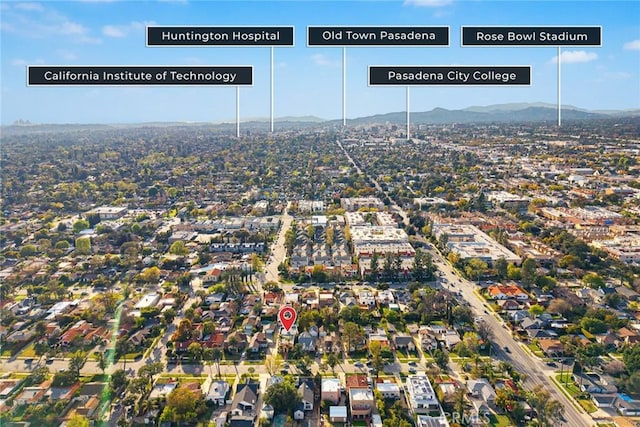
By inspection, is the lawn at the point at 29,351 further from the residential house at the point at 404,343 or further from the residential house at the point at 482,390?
the residential house at the point at 482,390

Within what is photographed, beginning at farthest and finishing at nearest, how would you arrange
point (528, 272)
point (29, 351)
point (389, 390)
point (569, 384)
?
point (528, 272) < point (29, 351) < point (569, 384) < point (389, 390)

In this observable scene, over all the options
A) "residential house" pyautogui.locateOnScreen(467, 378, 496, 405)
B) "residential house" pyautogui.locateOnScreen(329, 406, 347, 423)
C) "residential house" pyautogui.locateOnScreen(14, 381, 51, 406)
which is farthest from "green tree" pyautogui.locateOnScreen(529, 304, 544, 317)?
"residential house" pyautogui.locateOnScreen(14, 381, 51, 406)

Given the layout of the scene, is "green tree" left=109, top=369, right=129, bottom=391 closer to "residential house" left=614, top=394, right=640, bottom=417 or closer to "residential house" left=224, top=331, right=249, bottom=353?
"residential house" left=224, top=331, right=249, bottom=353

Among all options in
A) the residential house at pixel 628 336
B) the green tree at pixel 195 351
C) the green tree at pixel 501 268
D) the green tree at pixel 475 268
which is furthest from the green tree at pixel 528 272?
the green tree at pixel 195 351

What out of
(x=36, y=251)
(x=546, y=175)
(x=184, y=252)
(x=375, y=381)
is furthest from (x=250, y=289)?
Result: (x=546, y=175)

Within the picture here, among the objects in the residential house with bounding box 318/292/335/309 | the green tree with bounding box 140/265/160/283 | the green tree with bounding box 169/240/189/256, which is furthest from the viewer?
the green tree with bounding box 169/240/189/256

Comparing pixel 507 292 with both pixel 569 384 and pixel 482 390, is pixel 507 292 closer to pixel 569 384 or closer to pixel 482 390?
pixel 569 384

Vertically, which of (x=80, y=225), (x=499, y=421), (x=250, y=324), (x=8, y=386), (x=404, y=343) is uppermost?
(x=80, y=225)

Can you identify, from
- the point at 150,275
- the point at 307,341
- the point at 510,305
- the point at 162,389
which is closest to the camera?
the point at 162,389

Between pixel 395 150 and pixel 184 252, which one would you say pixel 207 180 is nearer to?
pixel 184 252

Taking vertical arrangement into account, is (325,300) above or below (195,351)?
above

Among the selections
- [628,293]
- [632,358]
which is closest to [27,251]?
[632,358]
